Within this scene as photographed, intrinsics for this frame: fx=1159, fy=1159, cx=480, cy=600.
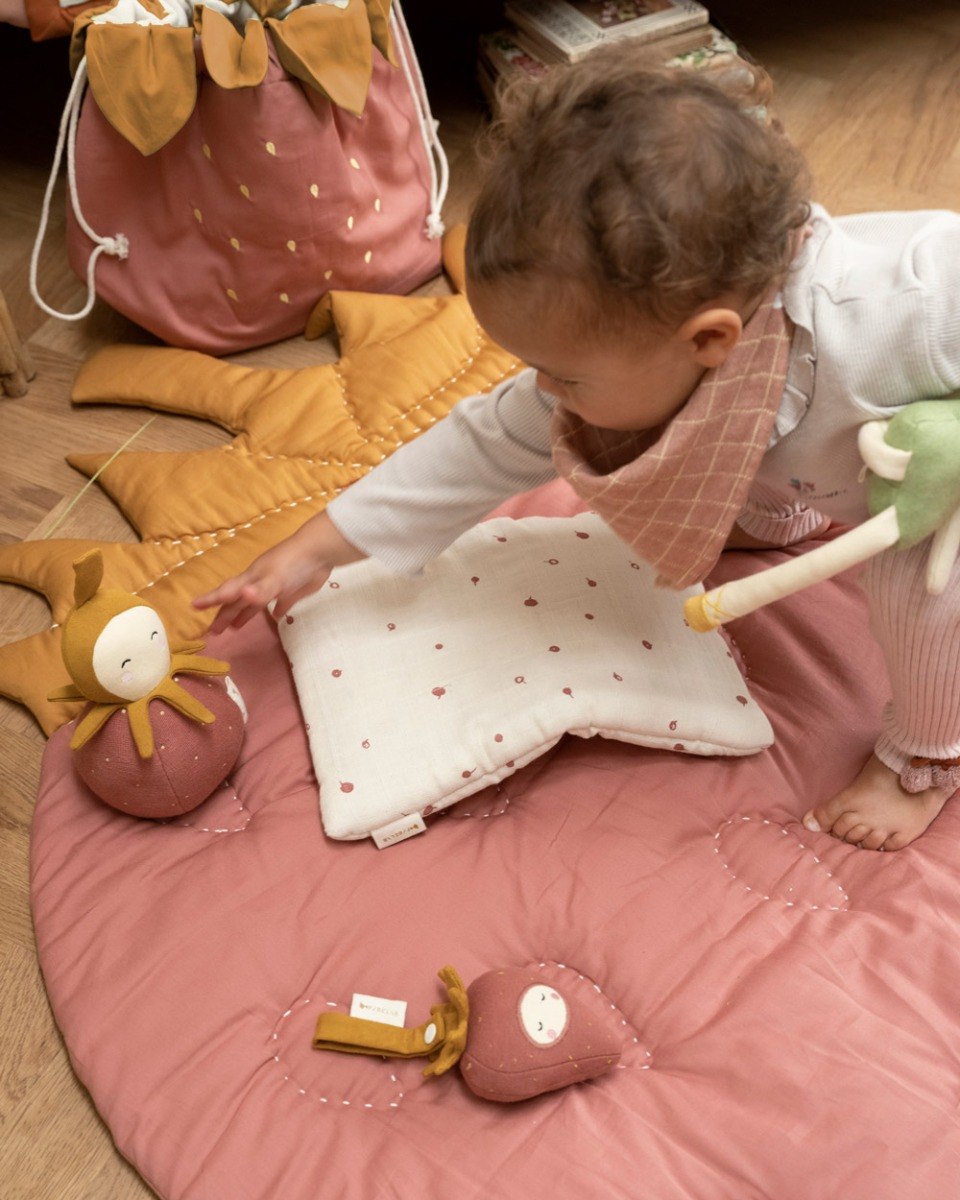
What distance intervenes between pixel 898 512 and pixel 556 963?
0.41m

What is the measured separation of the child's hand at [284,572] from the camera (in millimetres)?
947

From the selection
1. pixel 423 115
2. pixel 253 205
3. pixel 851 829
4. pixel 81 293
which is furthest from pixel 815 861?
pixel 81 293

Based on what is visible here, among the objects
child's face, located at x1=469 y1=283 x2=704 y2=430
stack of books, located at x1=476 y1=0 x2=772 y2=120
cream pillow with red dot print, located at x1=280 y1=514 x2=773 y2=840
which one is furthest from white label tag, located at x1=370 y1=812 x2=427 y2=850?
stack of books, located at x1=476 y1=0 x2=772 y2=120

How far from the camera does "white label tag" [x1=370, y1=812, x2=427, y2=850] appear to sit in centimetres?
91

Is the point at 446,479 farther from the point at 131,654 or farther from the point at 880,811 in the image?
the point at 880,811

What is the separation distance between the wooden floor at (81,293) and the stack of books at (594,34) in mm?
110

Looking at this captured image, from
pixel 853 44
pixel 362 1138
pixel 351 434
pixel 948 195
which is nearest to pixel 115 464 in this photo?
pixel 351 434

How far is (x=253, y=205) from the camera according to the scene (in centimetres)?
124

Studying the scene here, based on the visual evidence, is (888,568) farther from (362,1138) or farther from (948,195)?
(948,195)

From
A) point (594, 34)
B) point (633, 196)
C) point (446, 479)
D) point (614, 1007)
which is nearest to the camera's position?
point (633, 196)

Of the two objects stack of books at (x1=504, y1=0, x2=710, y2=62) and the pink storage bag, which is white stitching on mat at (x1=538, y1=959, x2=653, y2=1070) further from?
stack of books at (x1=504, y1=0, x2=710, y2=62)

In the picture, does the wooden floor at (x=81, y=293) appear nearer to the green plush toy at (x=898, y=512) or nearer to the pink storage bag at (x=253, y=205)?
the pink storage bag at (x=253, y=205)

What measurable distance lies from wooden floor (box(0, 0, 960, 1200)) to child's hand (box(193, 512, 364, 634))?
26cm

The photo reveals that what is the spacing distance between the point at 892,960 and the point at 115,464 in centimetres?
88
